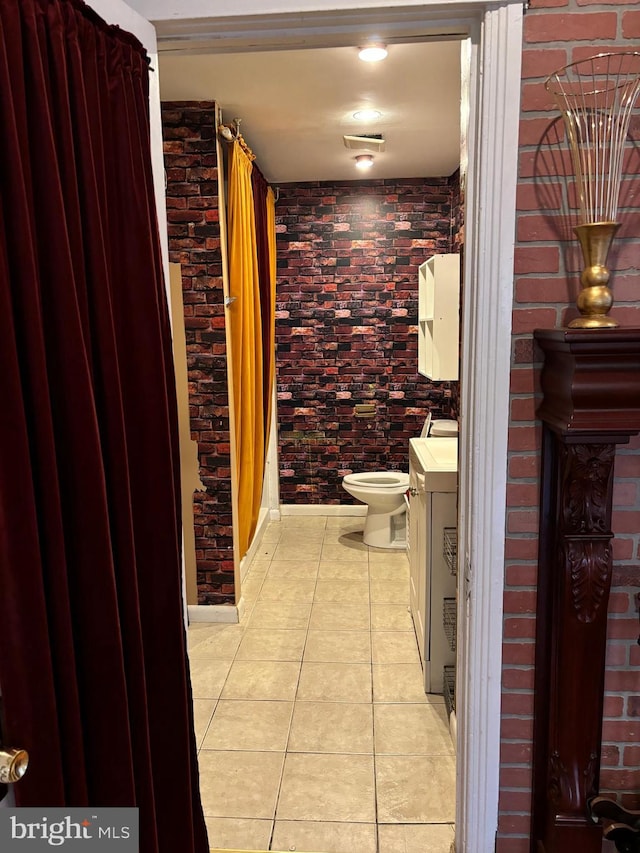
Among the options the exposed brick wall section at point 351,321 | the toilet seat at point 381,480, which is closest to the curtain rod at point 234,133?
the exposed brick wall section at point 351,321

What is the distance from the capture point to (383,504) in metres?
4.51

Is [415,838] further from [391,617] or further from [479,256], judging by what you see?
[479,256]

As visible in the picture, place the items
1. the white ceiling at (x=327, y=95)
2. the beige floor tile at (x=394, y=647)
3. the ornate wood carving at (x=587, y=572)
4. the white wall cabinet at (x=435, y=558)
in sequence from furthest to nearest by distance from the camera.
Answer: the beige floor tile at (x=394, y=647)
the white wall cabinet at (x=435, y=558)
the white ceiling at (x=327, y=95)
the ornate wood carving at (x=587, y=572)

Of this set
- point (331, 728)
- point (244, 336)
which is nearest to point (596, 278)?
point (331, 728)

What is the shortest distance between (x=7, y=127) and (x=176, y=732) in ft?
4.06

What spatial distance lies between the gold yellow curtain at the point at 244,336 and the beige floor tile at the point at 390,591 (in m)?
0.83

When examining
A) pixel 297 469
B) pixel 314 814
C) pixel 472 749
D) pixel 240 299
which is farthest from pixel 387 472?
pixel 472 749

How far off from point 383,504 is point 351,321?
151 cm

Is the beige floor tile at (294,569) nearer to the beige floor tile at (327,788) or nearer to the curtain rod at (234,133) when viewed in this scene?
the beige floor tile at (327,788)

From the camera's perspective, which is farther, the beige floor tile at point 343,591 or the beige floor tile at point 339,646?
the beige floor tile at point 343,591

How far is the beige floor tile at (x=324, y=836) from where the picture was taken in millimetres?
1961

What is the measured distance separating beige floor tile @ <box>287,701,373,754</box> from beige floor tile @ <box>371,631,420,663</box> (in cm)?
41

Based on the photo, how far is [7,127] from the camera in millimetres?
952

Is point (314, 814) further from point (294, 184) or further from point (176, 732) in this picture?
point (294, 184)
